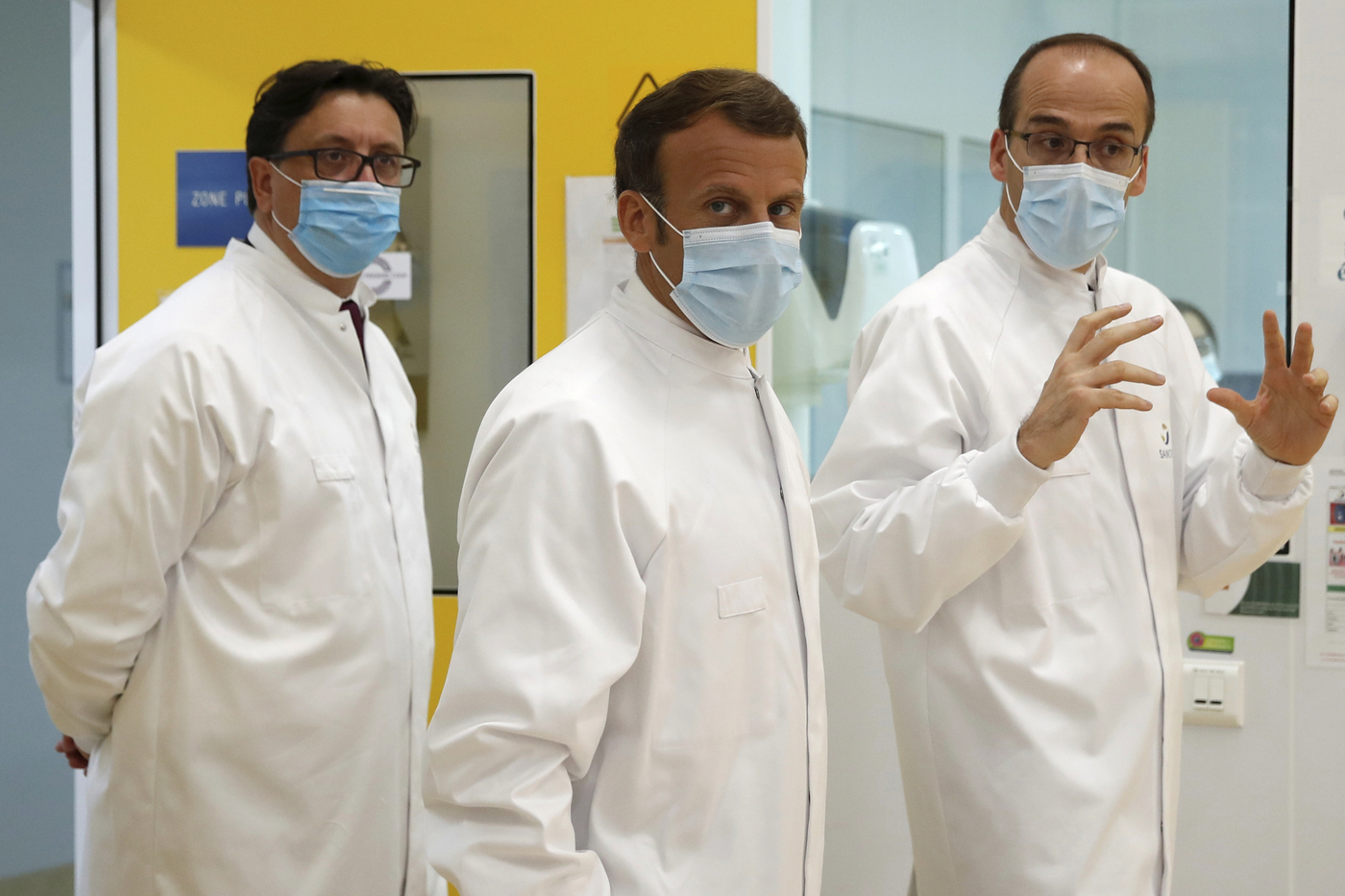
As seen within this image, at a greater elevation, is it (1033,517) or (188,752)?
(1033,517)

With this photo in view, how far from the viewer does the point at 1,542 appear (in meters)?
2.96

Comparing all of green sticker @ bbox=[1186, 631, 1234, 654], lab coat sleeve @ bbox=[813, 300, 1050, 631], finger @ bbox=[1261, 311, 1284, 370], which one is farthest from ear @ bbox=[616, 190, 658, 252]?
green sticker @ bbox=[1186, 631, 1234, 654]

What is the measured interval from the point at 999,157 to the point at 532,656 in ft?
4.24

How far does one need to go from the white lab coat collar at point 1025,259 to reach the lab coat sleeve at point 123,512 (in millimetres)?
1321

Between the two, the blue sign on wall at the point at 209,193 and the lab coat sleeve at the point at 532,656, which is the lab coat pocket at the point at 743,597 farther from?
the blue sign on wall at the point at 209,193

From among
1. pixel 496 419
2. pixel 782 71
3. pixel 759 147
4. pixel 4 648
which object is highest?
pixel 782 71

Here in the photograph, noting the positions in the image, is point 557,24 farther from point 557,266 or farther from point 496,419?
point 496,419

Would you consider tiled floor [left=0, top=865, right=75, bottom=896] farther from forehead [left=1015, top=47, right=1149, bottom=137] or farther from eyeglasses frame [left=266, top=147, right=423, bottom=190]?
forehead [left=1015, top=47, right=1149, bottom=137]

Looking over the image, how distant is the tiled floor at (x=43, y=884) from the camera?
3.04 meters

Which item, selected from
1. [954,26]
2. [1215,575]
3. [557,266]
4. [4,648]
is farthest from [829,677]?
[4,648]

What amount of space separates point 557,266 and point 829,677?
1166 mm

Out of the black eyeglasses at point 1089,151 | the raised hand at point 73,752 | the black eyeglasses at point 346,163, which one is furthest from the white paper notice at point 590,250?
the raised hand at point 73,752

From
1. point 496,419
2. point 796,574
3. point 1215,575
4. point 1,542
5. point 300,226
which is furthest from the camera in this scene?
point 1,542

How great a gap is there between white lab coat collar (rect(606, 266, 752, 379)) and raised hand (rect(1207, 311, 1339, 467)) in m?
0.82
